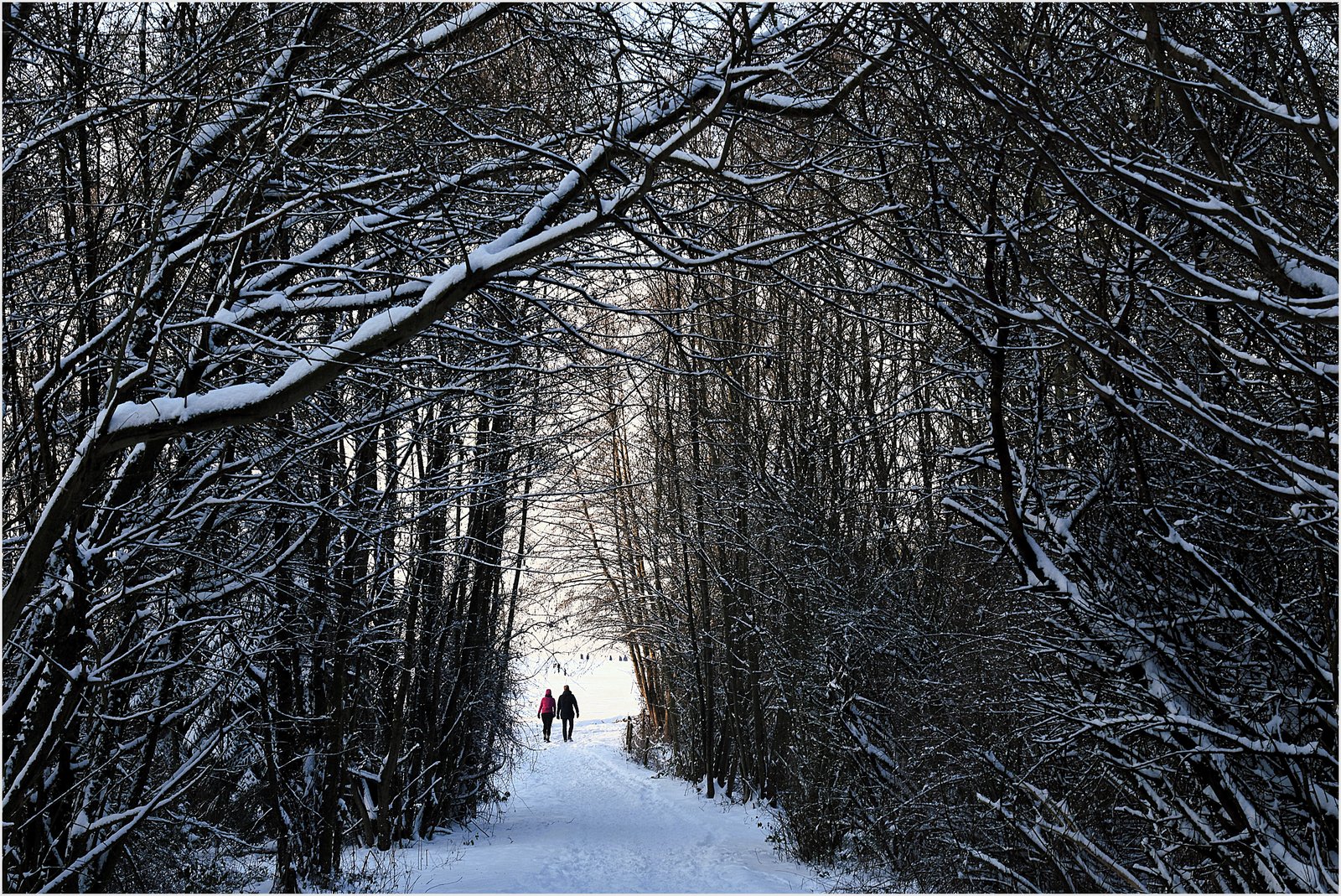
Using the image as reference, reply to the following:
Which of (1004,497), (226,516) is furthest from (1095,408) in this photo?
(226,516)

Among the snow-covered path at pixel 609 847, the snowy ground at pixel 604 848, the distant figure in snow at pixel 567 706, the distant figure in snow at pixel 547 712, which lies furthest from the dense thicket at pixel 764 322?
the distant figure in snow at pixel 567 706

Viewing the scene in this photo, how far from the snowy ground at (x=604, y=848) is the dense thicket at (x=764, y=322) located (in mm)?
1886

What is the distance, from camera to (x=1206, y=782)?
3.70m

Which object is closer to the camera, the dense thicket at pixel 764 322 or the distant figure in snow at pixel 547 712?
the dense thicket at pixel 764 322

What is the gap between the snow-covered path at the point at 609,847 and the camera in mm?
8672

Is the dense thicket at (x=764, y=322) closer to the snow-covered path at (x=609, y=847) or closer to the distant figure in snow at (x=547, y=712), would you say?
the snow-covered path at (x=609, y=847)

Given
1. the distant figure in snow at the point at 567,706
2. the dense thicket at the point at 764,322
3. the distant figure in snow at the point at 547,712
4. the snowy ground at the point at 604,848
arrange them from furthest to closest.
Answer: the distant figure in snow at the point at 567,706 → the distant figure in snow at the point at 547,712 → the snowy ground at the point at 604,848 → the dense thicket at the point at 764,322

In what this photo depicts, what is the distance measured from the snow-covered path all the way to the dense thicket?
6.92 feet

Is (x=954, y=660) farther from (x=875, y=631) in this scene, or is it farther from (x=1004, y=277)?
(x=1004, y=277)

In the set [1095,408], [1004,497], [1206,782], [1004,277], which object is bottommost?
[1206,782]

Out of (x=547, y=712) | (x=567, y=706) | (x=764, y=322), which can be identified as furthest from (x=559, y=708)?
(x=764, y=322)

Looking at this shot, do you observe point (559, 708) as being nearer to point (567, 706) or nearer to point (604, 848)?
point (567, 706)

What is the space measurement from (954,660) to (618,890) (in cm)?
386

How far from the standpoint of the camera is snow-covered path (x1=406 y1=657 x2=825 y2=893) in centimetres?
867
